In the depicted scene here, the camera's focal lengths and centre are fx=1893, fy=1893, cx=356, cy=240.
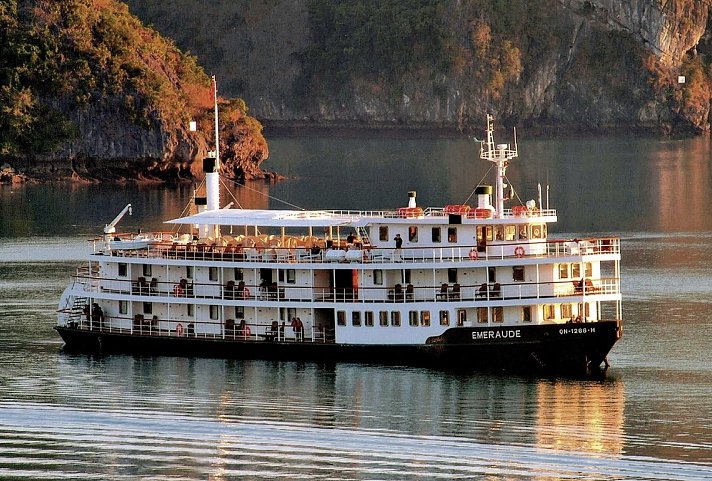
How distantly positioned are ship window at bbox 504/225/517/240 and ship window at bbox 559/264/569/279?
1.73 meters

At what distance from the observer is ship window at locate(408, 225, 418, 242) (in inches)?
2153

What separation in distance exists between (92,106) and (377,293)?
8303 cm

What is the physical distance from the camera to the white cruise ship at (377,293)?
52844mm

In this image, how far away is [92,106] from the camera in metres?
134

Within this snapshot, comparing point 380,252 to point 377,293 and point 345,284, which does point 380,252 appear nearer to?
point 377,293

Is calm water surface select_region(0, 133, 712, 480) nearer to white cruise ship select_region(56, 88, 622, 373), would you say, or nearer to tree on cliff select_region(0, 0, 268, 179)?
white cruise ship select_region(56, 88, 622, 373)

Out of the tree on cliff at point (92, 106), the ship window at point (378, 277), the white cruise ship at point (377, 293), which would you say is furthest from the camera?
the tree on cliff at point (92, 106)

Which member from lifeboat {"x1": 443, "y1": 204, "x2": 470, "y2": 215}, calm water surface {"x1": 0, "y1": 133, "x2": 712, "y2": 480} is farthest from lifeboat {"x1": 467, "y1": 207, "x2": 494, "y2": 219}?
calm water surface {"x1": 0, "y1": 133, "x2": 712, "y2": 480}

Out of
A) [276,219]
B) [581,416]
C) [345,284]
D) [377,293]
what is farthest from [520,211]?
[581,416]

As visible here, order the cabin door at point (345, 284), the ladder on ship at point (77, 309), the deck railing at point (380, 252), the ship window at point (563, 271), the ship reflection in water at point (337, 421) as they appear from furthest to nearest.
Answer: the ladder on ship at point (77, 309) → the cabin door at point (345, 284) → the deck railing at point (380, 252) → the ship window at point (563, 271) → the ship reflection in water at point (337, 421)

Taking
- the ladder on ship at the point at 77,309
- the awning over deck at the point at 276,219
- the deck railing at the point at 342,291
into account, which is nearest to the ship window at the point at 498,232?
the deck railing at the point at 342,291

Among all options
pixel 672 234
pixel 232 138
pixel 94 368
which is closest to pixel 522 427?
pixel 94 368

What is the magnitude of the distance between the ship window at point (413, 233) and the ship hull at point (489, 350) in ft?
10.6

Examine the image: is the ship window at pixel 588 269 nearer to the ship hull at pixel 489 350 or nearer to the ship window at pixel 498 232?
the ship hull at pixel 489 350
